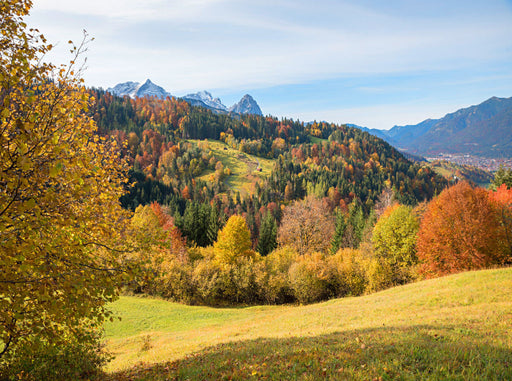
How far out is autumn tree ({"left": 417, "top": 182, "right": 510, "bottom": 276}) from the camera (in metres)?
35.9

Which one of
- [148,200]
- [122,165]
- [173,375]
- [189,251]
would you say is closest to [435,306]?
[173,375]

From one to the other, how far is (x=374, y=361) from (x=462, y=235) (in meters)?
36.9

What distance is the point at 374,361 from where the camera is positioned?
8.59 meters

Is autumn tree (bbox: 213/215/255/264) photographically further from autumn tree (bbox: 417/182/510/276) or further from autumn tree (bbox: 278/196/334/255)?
autumn tree (bbox: 417/182/510/276)

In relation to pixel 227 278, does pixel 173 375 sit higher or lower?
higher

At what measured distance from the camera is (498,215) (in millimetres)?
38656

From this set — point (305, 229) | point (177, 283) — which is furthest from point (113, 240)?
point (305, 229)

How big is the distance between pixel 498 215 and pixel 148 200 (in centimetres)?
13796

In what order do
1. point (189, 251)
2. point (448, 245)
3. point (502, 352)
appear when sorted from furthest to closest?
point (189, 251)
point (448, 245)
point (502, 352)

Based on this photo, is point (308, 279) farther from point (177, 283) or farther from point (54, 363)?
point (54, 363)

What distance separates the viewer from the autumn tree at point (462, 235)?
3588cm

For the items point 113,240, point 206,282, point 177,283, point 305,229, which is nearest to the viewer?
point 113,240

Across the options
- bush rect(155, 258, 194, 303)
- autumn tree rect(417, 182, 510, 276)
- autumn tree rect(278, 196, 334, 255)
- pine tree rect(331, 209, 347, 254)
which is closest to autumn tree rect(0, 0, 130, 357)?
bush rect(155, 258, 194, 303)

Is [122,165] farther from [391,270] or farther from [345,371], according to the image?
[391,270]
